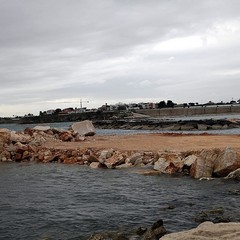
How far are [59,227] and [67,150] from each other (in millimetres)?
15265

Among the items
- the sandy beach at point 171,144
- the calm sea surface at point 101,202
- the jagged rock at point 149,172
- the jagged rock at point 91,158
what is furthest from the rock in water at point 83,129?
the jagged rock at point 149,172

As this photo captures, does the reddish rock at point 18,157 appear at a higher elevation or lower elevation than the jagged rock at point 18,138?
lower

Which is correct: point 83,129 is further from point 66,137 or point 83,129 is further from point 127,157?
point 127,157

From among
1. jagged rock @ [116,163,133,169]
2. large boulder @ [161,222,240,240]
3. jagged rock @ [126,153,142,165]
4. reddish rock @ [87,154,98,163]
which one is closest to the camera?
large boulder @ [161,222,240,240]

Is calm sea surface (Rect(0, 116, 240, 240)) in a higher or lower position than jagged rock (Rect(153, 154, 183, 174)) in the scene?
lower

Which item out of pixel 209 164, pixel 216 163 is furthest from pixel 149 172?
pixel 216 163

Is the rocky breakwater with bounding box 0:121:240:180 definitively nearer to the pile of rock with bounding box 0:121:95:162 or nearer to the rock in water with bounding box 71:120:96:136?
the pile of rock with bounding box 0:121:95:162

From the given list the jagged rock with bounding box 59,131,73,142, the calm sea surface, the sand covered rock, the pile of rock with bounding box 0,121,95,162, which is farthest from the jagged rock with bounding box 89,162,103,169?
the jagged rock with bounding box 59,131,73,142

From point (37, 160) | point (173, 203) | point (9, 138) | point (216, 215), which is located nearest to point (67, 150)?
point (37, 160)

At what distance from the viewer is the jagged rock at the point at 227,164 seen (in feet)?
54.0

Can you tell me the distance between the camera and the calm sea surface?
1062 cm

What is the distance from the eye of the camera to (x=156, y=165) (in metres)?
18.8

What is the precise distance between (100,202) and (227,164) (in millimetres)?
6076

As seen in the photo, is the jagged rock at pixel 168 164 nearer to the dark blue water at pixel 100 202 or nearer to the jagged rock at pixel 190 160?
the jagged rock at pixel 190 160
